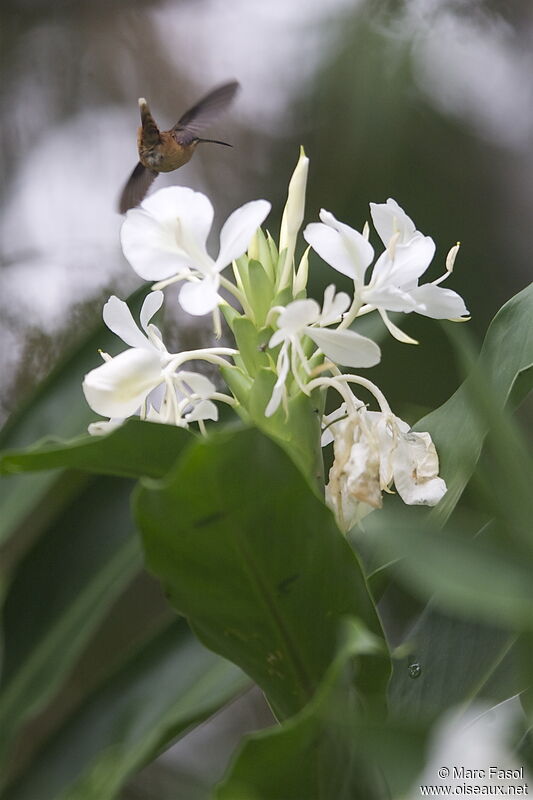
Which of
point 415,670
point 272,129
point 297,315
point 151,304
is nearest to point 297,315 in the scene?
point 297,315

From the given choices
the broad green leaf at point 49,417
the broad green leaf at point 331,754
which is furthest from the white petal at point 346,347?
the broad green leaf at point 49,417

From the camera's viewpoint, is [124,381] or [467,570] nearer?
[467,570]

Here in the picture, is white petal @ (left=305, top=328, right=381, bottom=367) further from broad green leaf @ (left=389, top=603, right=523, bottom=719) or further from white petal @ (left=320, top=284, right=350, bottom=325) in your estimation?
broad green leaf @ (left=389, top=603, right=523, bottom=719)

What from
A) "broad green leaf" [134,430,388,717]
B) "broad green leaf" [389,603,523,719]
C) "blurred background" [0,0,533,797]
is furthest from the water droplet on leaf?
"blurred background" [0,0,533,797]

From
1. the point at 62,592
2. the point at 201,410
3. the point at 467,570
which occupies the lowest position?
the point at 62,592

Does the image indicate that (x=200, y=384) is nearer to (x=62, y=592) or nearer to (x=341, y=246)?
(x=341, y=246)
